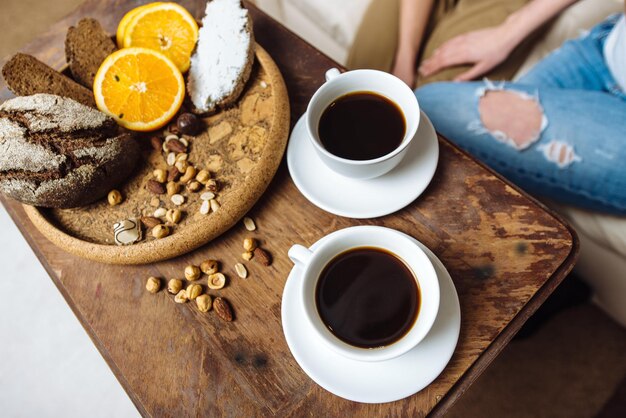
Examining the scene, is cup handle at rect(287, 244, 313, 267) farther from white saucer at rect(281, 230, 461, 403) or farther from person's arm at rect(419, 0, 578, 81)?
person's arm at rect(419, 0, 578, 81)

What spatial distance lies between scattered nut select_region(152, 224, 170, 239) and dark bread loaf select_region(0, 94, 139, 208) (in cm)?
13

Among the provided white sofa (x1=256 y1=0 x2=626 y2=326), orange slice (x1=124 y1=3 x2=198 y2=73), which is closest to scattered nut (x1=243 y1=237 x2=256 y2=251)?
orange slice (x1=124 y1=3 x2=198 y2=73)

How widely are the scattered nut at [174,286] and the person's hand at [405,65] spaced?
0.87m

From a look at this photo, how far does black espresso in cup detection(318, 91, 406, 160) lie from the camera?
87cm

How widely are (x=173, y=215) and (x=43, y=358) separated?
0.93 meters

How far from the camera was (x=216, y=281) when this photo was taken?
0.89 m

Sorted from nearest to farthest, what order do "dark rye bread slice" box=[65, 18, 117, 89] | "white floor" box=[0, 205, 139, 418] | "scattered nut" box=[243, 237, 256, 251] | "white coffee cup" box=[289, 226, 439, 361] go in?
"white coffee cup" box=[289, 226, 439, 361] < "scattered nut" box=[243, 237, 256, 251] < "dark rye bread slice" box=[65, 18, 117, 89] < "white floor" box=[0, 205, 139, 418]

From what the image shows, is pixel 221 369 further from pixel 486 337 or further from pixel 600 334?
pixel 600 334

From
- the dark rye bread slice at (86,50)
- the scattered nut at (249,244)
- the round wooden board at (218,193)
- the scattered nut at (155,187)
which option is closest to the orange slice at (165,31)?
the dark rye bread slice at (86,50)

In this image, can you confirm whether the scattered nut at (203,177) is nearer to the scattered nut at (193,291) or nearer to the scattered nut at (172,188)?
the scattered nut at (172,188)

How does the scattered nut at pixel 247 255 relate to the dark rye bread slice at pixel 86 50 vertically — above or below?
below

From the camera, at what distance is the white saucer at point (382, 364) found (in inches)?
29.3

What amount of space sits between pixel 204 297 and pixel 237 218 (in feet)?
0.49

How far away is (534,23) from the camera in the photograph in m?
1.24
